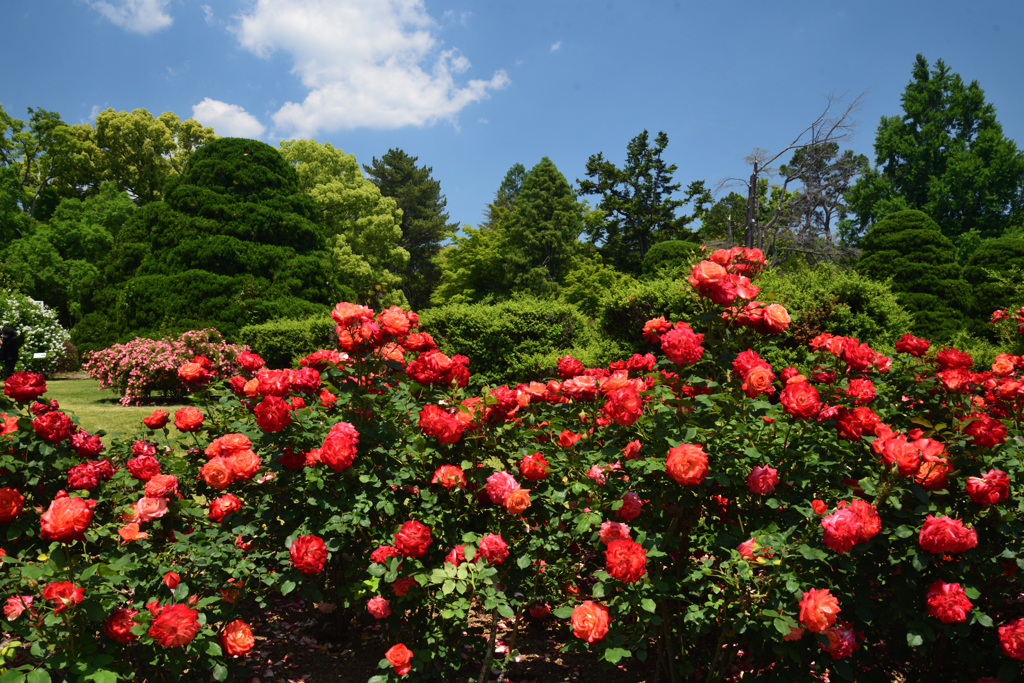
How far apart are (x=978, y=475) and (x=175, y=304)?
14601mm

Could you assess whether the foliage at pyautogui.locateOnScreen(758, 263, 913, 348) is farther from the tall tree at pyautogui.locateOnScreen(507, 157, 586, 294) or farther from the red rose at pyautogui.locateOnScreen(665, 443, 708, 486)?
the tall tree at pyautogui.locateOnScreen(507, 157, 586, 294)

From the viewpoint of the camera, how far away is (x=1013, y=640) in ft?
5.91

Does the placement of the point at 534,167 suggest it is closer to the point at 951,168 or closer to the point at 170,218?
the point at 170,218

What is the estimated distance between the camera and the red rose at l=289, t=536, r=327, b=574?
6.14 ft

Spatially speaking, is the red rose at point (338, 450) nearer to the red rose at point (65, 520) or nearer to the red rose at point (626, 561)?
the red rose at point (65, 520)

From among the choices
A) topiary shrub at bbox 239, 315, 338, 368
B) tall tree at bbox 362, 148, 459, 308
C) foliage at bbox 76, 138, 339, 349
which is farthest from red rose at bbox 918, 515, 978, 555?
tall tree at bbox 362, 148, 459, 308

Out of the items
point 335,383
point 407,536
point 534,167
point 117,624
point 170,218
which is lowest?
point 117,624

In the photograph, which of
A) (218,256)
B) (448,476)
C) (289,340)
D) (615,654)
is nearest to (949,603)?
(615,654)

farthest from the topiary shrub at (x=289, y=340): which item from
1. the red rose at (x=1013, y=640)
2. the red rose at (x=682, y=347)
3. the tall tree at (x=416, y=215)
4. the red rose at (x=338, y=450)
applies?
the tall tree at (x=416, y=215)

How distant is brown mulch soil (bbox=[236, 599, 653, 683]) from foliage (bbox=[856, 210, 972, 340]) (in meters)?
11.1

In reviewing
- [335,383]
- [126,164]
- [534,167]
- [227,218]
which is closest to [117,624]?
[335,383]

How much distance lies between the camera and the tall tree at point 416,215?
39.4m

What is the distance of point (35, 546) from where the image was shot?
243 cm

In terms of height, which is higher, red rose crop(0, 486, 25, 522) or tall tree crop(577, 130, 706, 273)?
tall tree crop(577, 130, 706, 273)
